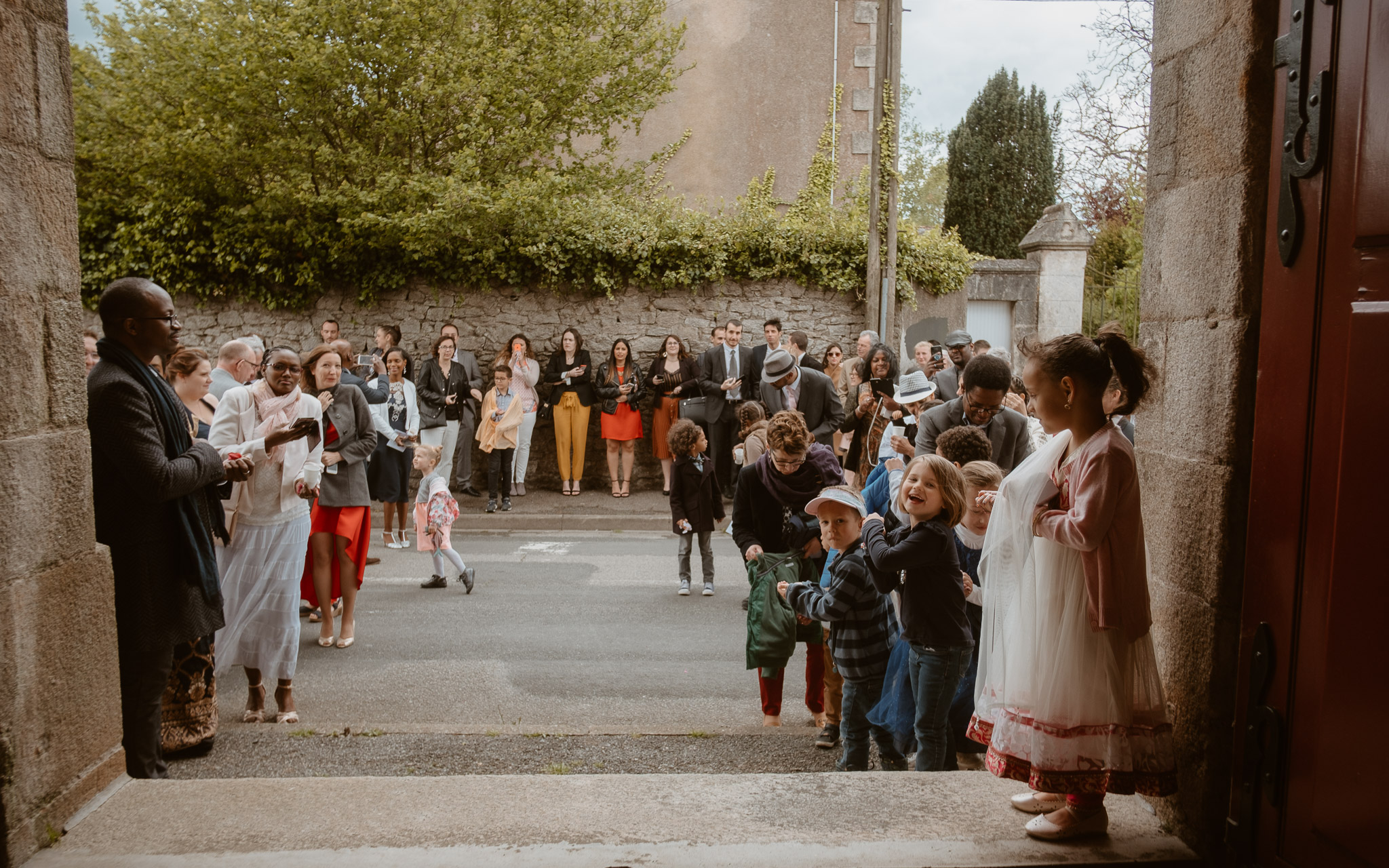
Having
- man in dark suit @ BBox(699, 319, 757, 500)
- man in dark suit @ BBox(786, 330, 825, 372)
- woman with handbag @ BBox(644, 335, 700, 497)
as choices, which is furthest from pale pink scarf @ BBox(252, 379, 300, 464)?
woman with handbag @ BBox(644, 335, 700, 497)

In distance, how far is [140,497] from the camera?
149 inches

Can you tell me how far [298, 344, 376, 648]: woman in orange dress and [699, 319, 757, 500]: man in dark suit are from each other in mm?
6439

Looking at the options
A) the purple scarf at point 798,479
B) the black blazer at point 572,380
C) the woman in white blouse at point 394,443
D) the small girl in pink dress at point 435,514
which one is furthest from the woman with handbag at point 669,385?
the purple scarf at point 798,479

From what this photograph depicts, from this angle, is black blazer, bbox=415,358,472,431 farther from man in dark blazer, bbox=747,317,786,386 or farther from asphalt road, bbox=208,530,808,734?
man in dark blazer, bbox=747,317,786,386

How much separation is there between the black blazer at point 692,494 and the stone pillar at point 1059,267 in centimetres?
1015

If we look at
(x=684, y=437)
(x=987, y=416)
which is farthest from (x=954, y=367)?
(x=987, y=416)

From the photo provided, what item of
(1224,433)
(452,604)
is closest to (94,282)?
(452,604)

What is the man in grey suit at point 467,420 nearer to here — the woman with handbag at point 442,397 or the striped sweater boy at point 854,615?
the woman with handbag at point 442,397

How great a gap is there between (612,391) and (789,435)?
801 cm

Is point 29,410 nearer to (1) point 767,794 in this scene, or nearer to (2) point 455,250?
(1) point 767,794

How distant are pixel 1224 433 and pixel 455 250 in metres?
12.3

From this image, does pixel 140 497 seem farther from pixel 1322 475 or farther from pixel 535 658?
pixel 1322 475

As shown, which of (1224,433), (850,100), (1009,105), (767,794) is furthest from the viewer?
(1009,105)

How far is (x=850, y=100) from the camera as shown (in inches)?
787
